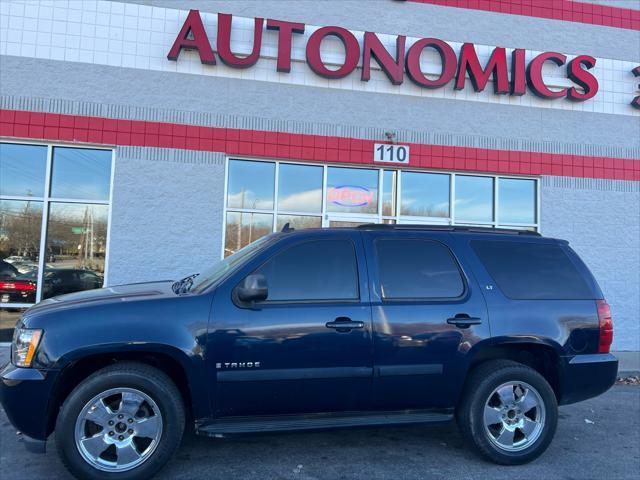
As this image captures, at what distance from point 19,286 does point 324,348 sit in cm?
662

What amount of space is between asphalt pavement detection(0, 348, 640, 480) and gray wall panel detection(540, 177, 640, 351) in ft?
17.4

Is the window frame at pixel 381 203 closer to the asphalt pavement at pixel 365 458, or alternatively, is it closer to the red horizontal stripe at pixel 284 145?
the red horizontal stripe at pixel 284 145

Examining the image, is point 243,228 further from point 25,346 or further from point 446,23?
point 446,23

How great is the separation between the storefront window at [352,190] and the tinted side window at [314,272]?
4.99 meters

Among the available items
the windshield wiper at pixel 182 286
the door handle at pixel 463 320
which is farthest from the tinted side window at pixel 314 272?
the door handle at pixel 463 320

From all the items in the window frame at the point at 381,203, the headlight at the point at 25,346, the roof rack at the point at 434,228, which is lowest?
the headlight at the point at 25,346

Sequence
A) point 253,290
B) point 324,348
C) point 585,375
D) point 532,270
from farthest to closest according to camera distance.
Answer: point 532,270 → point 585,375 → point 324,348 → point 253,290

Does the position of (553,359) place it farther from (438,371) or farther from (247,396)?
(247,396)

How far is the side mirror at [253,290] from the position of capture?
3551 mm

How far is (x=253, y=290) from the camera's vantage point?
3.55 m

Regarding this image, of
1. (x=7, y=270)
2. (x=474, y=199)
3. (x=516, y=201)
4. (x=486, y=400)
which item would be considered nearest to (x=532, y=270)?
(x=486, y=400)

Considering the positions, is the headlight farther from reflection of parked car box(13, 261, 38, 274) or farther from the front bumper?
reflection of parked car box(13, 261, 38, 274)

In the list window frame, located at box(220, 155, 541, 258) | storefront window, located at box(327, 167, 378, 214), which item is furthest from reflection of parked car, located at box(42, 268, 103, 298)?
storefront window, located at box(327, 167, 378, 214)

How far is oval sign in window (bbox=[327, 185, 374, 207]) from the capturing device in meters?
8.97
